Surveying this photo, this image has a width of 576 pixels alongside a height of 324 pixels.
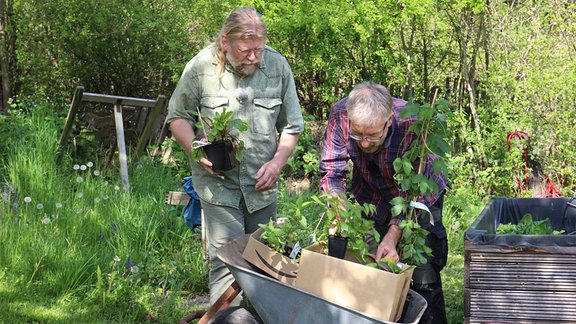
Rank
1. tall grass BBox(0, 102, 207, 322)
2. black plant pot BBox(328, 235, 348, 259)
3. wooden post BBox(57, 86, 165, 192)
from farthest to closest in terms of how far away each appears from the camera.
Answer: wooden post BBox(57, 86, 165, 192)
tall grass BBox(0, 102, 207, 322)
black plant pot BBox(328, 235, 348, 259)

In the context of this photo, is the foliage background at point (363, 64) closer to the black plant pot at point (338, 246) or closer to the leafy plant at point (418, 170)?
the leafy plant at point (418, 170)

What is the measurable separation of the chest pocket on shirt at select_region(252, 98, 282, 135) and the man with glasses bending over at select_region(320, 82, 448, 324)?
12.7 inches

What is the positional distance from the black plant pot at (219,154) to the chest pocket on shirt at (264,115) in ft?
0.92

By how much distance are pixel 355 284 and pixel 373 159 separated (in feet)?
3.14

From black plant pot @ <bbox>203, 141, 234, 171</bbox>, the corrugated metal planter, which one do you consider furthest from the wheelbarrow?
black plant pot @ <bbox>203, 141, 234, 171</bbox>

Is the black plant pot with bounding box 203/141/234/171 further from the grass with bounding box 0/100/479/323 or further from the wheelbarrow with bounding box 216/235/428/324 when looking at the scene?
the grass with bounding box 0/100/479/323

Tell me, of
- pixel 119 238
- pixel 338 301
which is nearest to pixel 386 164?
pixel 338 301

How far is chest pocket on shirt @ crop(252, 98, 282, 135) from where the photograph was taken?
3971mm

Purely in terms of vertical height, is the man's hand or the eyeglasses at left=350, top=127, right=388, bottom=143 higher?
the eyeglasses at left=350, top=127, right=388, bottom=143

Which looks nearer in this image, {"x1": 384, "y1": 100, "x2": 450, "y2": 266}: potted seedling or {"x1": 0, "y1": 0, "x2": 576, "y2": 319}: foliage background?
{"x1": 384, "y1": 100, "x2": 450, "y2": 266}: potted seedling

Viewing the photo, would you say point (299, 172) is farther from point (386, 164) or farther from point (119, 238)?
point (386, 164)

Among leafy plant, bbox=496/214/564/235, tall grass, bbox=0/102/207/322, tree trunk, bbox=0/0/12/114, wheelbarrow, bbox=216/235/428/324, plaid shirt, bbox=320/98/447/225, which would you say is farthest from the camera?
tree trunk, bbox=0/0/12/114

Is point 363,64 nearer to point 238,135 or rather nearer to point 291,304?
point 238,135

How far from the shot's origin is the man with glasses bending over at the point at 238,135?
12.8 feet
